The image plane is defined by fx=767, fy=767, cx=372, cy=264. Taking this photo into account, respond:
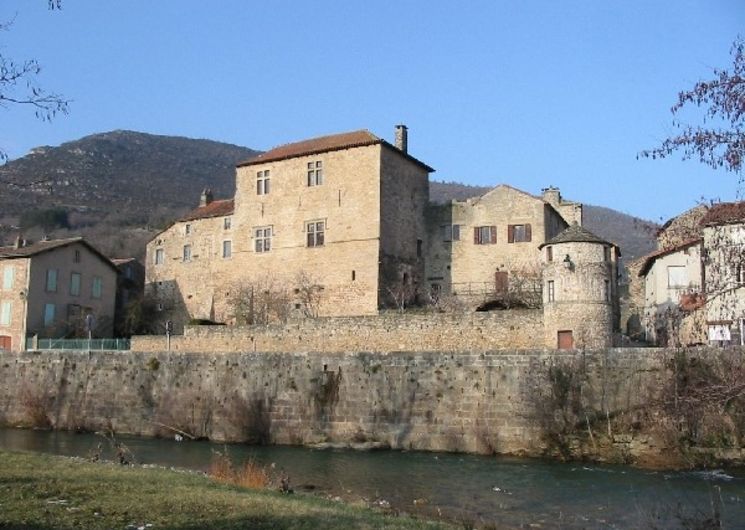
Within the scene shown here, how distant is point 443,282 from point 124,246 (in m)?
55.8

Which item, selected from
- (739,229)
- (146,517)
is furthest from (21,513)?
(739,229)

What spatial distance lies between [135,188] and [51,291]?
92.6 metres

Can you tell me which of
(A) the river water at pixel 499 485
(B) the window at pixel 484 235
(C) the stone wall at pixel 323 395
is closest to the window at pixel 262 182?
(B) the window at pixel 484 235

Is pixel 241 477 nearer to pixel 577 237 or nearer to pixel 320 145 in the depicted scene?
pixel 577 237

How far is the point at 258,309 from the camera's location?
45906 mm

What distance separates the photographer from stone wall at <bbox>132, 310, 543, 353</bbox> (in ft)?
111

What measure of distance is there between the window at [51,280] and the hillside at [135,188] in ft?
56.6

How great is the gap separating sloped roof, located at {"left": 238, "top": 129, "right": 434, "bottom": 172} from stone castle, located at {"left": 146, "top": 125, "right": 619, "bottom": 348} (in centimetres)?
9

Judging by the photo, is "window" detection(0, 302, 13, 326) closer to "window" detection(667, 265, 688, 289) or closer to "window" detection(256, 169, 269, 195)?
"window" detection(256, 169, 269, 195)

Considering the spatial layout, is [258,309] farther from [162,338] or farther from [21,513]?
[21,513]

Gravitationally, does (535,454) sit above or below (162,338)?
below

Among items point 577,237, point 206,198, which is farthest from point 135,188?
point 577,237

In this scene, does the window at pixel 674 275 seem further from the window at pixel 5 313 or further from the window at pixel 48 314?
the window at pixel 5 313

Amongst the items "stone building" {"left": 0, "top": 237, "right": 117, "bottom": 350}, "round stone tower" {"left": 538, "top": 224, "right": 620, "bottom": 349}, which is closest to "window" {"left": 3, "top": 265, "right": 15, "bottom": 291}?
"stone building" {"left": 0, "top": 237, "right": 117, "bottom": 350}
